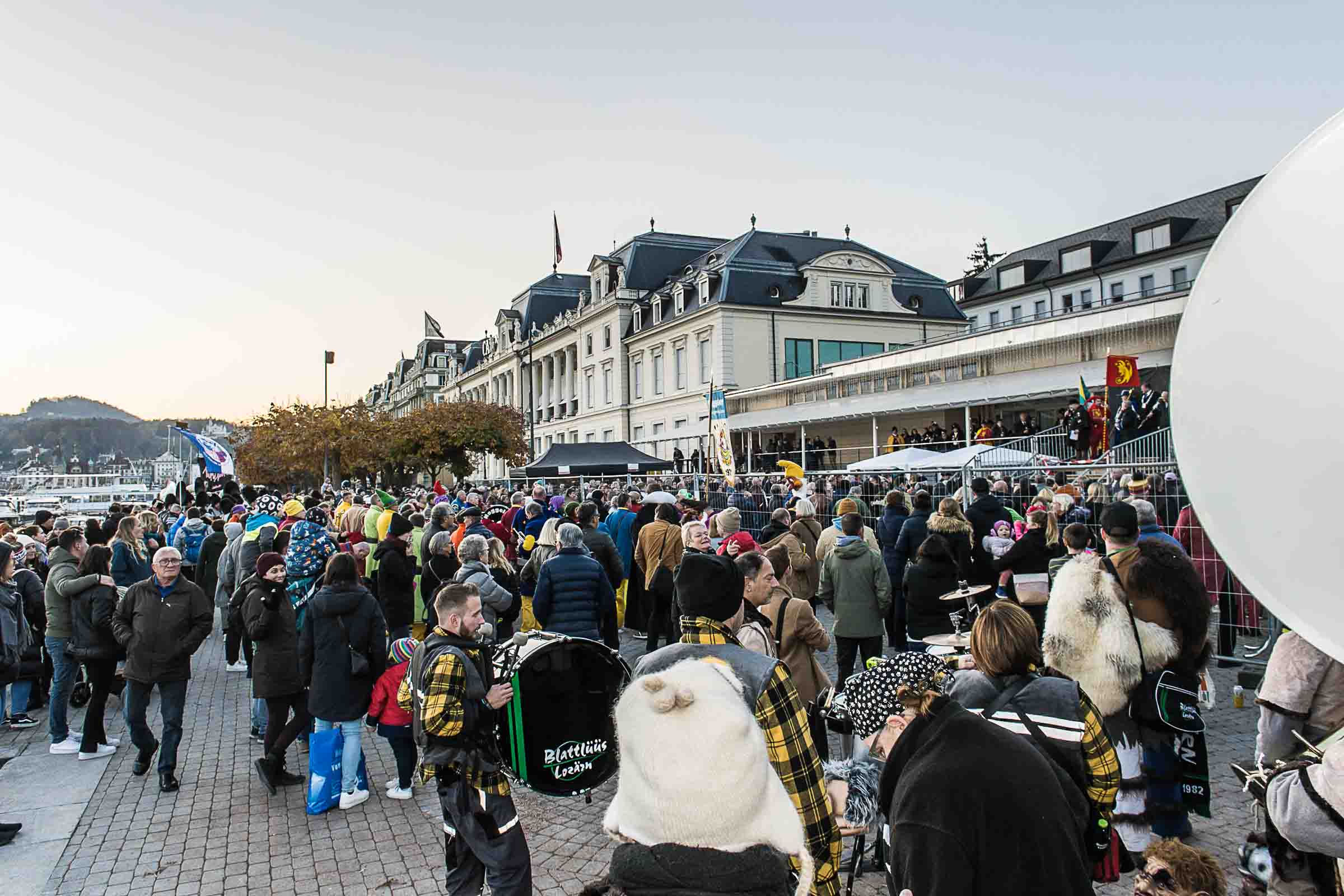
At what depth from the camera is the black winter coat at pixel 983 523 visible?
343 inches

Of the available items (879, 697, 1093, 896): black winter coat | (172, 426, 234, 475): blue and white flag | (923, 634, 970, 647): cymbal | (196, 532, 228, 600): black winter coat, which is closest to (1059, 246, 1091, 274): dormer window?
(172, 426, 234, 475): blue and white flag

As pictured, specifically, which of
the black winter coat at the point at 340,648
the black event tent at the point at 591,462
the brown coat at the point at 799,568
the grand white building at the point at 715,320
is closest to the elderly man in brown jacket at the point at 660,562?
the brown coat at the point at 799,568

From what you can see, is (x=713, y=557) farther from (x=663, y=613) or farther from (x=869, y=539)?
(x=663, y=613)

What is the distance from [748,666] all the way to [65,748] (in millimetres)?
7218

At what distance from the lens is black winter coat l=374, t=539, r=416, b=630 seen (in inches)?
324

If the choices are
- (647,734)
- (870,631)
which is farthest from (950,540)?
(647,734)

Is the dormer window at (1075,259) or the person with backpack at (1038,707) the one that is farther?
the dormer window at (1075,259)

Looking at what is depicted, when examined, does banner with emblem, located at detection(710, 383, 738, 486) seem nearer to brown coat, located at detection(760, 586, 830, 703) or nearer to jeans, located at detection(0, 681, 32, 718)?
brown coat, located at detection(760, 586, 830, 703)

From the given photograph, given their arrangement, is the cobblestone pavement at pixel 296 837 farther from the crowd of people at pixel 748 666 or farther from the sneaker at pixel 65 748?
the sneaker at pixel 65 748

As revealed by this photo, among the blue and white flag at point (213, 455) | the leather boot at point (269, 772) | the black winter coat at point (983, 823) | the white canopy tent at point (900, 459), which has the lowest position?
the leather boot at point (269, 772)

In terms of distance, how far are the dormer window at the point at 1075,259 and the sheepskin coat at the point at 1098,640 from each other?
46821mm

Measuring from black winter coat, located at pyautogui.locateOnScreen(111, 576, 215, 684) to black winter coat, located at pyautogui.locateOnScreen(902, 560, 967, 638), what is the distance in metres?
5.33

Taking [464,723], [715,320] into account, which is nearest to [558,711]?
[464,723]

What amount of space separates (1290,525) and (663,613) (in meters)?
8.34
